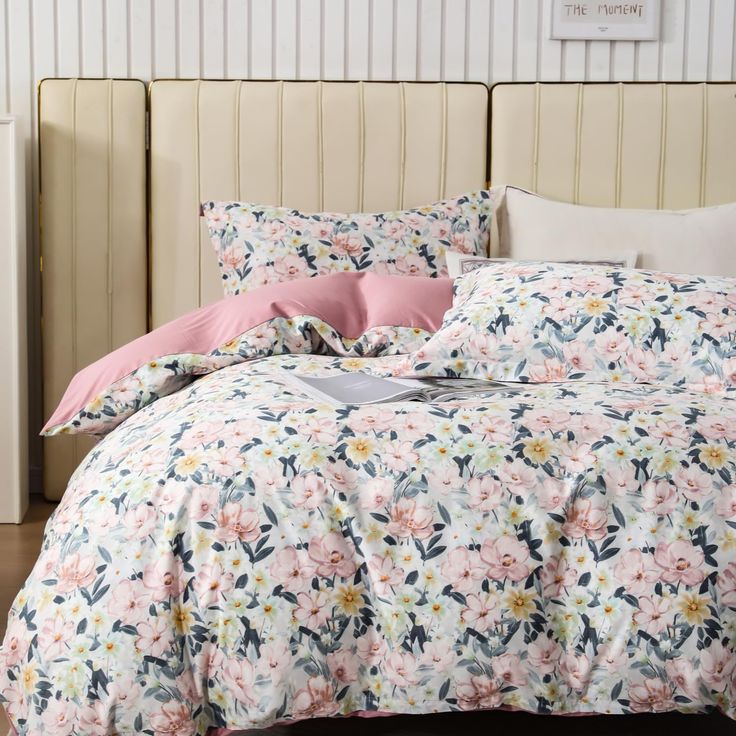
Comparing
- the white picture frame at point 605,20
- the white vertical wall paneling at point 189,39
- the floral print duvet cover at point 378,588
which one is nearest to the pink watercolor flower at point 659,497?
the floral print duvet cover at point 378,588

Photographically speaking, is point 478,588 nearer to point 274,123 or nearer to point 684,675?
point 684,675

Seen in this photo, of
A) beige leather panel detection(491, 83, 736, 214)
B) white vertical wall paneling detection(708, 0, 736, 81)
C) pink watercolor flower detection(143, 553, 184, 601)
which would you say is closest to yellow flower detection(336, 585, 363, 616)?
pink watercolor flower detection(143, 553, 184, 601)

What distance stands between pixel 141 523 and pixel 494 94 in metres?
2.15

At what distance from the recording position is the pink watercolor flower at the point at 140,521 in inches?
52.1

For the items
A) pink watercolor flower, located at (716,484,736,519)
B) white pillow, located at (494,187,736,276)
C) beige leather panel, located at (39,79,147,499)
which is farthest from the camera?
beige leather panel, located at (39,79,147,499)

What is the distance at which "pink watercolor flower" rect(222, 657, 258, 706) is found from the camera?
1.28 metres

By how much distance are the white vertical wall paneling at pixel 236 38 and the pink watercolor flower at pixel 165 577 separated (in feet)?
7.10

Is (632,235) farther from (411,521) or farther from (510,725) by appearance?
(411,521)

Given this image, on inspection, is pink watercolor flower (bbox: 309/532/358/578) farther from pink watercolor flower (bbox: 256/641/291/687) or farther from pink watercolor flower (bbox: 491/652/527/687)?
pink watercolor flower (bbox: 491/652/527/687)

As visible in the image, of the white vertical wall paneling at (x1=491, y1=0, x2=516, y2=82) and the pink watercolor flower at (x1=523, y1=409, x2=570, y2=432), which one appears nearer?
the pink watercolor flower at (x1=523, y1=409, x2=570, y2=432)

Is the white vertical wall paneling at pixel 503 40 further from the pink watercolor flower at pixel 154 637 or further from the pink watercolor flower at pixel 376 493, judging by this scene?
the pink watercolor flower at pixel 154 637

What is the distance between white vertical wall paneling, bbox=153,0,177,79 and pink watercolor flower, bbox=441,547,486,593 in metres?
2.27

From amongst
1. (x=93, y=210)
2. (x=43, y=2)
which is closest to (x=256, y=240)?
(x=93, y=210)

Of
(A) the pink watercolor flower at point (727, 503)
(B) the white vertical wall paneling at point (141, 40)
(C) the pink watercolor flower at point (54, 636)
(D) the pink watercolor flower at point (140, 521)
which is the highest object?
(B) the white vertical wall paneling at point (141, 40)
